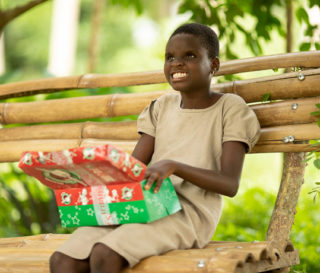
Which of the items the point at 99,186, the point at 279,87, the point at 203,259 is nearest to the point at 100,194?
the point at 99,186

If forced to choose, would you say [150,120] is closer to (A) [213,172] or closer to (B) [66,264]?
(A) [213,172]

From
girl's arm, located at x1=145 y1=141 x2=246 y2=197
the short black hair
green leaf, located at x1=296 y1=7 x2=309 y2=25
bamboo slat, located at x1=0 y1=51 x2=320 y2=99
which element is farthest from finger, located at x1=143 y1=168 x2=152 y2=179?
green leaf, located at x1=296 y1=7 x2=309 y2=25

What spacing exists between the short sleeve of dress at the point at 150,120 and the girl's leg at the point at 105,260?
77cm

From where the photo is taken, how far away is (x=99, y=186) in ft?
7.67

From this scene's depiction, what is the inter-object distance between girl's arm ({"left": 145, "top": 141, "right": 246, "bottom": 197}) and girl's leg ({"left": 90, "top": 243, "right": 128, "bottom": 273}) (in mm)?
276

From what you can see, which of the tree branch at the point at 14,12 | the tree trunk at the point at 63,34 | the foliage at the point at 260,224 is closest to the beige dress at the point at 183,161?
the foliage at the point at 260,224

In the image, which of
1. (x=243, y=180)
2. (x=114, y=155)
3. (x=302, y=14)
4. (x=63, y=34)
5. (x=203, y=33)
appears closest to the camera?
(x=114, y=155)

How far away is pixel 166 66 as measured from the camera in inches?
108

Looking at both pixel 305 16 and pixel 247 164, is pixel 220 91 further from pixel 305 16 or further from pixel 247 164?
pixel 247 164

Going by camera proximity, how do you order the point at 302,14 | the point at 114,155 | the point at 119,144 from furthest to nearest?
1. the point at 302,14
2. the point at 119,144
3. the point at 114,155

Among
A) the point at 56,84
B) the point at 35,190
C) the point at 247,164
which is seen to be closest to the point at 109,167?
the point at 56,84

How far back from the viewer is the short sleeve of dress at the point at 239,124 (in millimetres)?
2615

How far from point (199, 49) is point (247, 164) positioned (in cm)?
806

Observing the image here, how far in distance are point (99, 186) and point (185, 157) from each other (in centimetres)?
49
